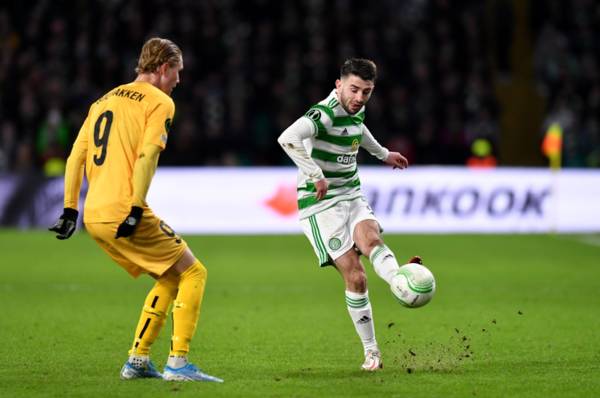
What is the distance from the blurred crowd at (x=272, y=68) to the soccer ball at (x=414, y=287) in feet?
48.1

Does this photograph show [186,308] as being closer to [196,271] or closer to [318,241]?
[196,271]

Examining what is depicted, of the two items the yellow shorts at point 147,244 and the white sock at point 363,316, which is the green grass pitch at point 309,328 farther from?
the yellow shorts at point 147,244

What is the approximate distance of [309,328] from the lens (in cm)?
959

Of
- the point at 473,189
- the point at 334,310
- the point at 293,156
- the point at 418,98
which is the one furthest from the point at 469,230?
the point at 293,156

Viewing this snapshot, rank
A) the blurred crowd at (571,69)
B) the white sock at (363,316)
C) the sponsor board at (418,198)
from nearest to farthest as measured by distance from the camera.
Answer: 1. the white sock at (363,316)
2. the sponsor board at (418,198)
3. the blurred crowd at (571,69)

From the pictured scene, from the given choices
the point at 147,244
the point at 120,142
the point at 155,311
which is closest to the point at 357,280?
the point at 155,311

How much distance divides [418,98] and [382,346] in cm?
1445

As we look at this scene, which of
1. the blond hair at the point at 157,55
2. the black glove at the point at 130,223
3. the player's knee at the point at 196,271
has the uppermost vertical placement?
the blond hair at the point at 157,55

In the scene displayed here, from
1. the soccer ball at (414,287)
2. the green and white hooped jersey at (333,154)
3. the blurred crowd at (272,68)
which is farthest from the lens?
the blurred crowd at (272,68)

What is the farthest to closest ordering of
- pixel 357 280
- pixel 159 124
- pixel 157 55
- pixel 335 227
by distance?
1. pixel 335 227
2. pixel 357 280
3. pixel 157 55
4. pixel 159 124

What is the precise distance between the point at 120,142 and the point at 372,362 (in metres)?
2.16

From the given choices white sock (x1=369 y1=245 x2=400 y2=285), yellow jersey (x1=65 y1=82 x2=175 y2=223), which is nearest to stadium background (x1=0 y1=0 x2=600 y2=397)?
white sock (x1=369 y1=245 x2=400 y2=285)

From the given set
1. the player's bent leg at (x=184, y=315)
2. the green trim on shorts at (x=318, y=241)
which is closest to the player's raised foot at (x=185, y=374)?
the player's bent leg at (x=184, y=315)

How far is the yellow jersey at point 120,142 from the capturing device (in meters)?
6.60
